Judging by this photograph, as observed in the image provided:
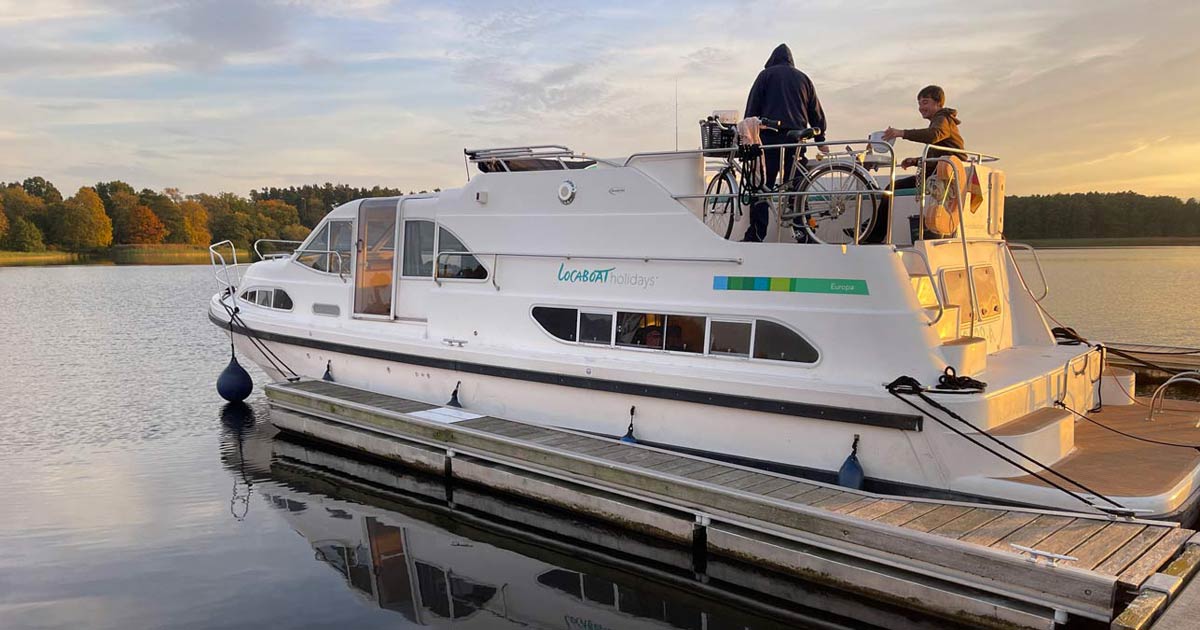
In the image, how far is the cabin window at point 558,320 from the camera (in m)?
7.82

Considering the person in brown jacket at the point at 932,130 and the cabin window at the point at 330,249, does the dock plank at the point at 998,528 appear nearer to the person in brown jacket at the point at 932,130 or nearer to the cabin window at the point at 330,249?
the person in brown jacket at the point at 932,130

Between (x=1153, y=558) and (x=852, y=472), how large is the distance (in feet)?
6.54

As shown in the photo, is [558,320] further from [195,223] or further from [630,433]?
[195,223]

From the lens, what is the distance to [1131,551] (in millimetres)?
4742

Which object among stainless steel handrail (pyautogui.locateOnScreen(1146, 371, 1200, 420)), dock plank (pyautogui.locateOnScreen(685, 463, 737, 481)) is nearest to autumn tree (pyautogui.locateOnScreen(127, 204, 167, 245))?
dock plank (pyautogui.locateOnScreen(685, 463, 737, 481))

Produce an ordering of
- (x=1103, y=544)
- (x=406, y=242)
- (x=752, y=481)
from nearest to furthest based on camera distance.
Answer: (x=1103, y=544), (x=752, y=481), (x=406, y=242)

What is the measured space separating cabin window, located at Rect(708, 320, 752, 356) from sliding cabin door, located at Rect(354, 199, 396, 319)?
4.21 m

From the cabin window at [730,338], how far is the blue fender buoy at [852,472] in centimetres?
118

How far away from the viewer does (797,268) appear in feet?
21.6

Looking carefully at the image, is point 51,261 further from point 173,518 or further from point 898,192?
point 898,192

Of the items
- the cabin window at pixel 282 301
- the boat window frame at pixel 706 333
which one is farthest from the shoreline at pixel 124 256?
the boat window frame at pixel 706 333

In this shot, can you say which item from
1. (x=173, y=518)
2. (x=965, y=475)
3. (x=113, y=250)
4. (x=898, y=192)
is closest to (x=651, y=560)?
(x=965, y=475)

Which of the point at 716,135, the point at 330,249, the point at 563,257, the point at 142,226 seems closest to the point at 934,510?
the point at 716,135

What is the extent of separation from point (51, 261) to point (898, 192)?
75.1 metres
